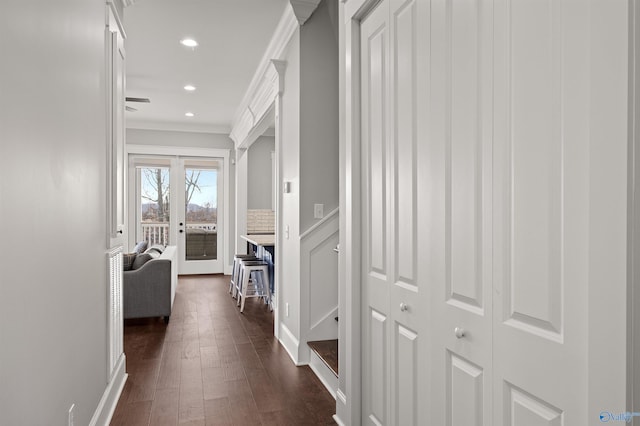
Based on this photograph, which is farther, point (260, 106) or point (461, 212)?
point (260, 106)

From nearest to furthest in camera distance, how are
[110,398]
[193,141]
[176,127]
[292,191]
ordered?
[110,398] → [292,191] → [176,127] → [193,141]

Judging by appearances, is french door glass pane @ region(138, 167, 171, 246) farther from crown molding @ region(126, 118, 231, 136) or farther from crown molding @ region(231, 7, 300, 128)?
crown molding @ region(231, 7, 300, 128)

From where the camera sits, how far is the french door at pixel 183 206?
323 inches

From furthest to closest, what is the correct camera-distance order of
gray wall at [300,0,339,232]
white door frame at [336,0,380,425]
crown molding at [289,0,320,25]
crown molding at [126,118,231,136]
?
crown molding at [126,118,231,136]
gray wall at [300,0,339,232]
crown molding at [289,0,320,25]
white door frame at [336,0,380,425]

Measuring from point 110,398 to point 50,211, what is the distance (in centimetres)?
157

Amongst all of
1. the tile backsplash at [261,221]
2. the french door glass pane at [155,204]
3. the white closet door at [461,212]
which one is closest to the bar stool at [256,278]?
the tile backsplash at [261,221]

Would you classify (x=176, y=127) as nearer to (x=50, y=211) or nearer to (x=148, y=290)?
(x=148, y=290)

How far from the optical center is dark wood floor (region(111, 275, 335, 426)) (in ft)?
8.48

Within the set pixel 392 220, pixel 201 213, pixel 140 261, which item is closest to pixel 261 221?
pixel 201 213

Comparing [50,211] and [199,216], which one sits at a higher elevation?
[50,211]

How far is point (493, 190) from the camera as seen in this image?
125 centimetres

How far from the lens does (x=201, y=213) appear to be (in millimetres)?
8500

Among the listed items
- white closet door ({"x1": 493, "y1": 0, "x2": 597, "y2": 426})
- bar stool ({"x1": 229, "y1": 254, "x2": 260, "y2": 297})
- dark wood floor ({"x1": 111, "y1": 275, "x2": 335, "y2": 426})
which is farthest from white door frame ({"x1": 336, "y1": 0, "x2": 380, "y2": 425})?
bar stool ({"x1": 229, "y1": 254, "x2": 260, "y2": 297})

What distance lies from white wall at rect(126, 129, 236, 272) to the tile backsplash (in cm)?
32
